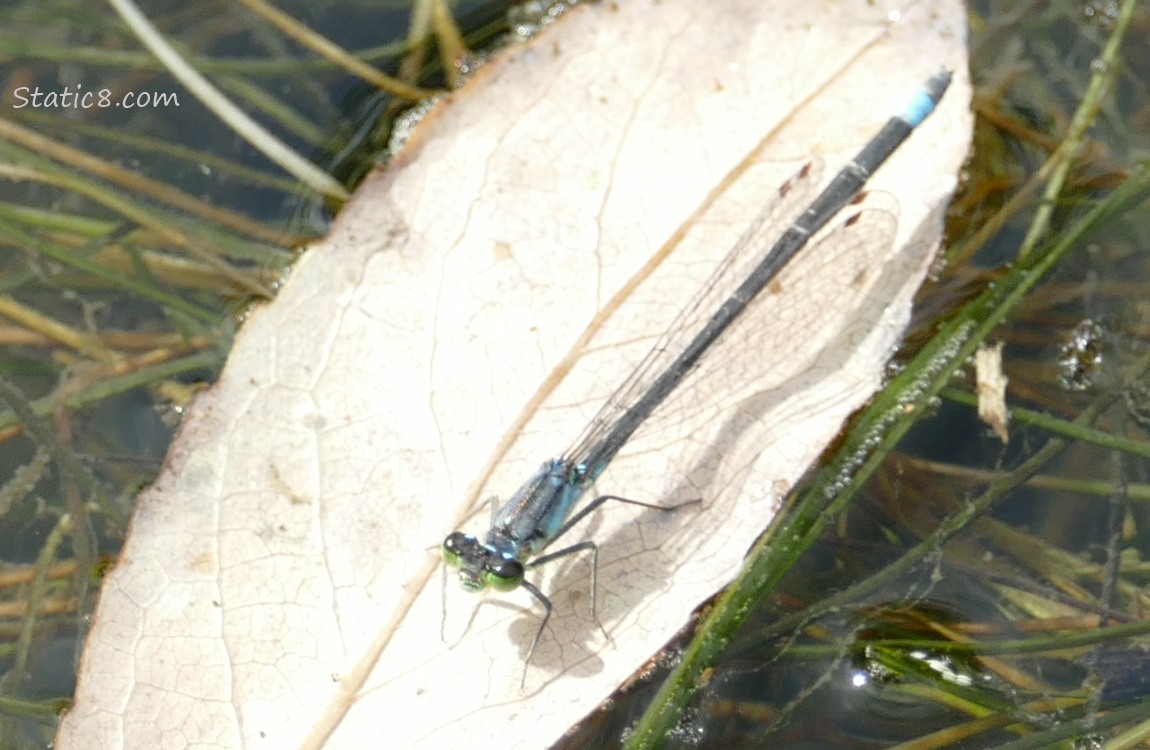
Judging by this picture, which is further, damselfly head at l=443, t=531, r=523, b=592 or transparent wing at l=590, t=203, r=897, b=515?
transparent wing at l=590, t=203, r=897, b=515

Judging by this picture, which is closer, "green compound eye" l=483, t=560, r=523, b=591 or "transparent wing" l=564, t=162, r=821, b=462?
"green compound eye" l=483, t=560, r=523, b=591

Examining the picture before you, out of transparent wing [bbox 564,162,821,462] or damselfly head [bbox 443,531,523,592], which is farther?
transparent wing [bbox 564,162,821,462]

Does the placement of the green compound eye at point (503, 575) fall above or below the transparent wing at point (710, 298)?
Result: below

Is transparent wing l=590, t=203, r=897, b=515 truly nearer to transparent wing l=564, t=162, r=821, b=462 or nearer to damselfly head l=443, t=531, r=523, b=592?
transparent wing l=564, t=162, r=821, b=462

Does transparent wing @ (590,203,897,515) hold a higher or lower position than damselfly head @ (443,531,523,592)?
higher

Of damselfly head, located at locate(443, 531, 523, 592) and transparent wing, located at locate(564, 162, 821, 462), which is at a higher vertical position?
transparent wing, located at locate(564, 162, 821, 462)

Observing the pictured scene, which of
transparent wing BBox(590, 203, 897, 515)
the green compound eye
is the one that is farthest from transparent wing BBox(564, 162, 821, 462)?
the green compound eye

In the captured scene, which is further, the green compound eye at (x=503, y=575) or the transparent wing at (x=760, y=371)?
the transparent wing at (x=760, y=371)

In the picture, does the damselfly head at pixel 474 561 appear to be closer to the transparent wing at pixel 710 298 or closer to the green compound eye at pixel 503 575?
the green compound eye at pixel 503 575

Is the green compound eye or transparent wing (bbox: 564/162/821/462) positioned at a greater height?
transparent wing (bbox: 564/162/821/462)

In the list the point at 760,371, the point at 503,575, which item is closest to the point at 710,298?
the point at 760,371

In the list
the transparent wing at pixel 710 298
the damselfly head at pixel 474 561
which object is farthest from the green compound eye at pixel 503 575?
the transparent wing at pixel 710 298
